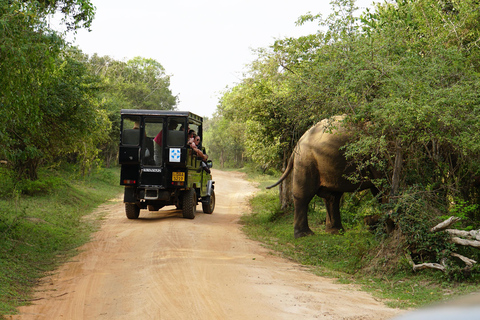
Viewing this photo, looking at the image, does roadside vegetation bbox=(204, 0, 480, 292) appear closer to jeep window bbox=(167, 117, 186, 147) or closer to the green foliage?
the green foliage

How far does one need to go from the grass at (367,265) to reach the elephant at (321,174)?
60cm

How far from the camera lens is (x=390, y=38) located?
8.65 metres

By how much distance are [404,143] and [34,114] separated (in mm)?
6109

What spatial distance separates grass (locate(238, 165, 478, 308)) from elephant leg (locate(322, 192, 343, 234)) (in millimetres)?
320

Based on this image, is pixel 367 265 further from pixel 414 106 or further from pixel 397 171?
pixel 414 106

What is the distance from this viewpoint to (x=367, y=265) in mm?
9109

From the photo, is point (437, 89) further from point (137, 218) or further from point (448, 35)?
point (137, 218)

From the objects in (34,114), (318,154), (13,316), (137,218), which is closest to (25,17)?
(34,114)

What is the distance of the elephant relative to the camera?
1194 cm

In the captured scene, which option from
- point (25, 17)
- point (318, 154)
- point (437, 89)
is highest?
point (25, 17)

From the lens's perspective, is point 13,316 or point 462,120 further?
point 462,120

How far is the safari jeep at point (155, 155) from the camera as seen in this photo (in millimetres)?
14469

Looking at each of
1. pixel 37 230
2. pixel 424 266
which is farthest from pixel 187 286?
pixel 37 230

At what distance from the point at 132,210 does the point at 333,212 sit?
6.12 meters
